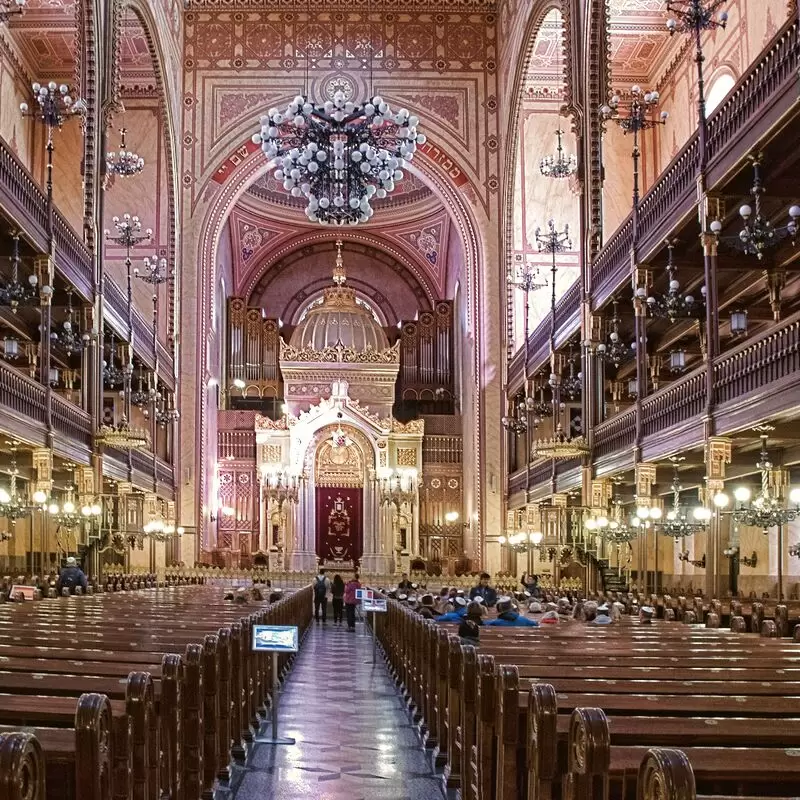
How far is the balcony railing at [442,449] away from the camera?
1560 inches

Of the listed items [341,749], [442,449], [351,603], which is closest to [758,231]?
[341,749]

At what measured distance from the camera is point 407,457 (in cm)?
3928

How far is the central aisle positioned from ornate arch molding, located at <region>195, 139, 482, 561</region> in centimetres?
1921

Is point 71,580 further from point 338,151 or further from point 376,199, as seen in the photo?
point 376,199

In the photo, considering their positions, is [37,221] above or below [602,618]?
above

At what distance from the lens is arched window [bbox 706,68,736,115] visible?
2627 centimetres

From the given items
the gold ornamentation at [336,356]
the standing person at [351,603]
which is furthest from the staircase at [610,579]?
the gold ornamentation at [336,356]

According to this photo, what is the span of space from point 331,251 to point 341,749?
38066 mm

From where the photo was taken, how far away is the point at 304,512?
1528 inches

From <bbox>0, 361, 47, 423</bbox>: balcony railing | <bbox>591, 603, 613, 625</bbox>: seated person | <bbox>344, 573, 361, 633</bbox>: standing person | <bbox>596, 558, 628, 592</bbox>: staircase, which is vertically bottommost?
<bbox>344, 573, 361, 633</bbox>: standing person

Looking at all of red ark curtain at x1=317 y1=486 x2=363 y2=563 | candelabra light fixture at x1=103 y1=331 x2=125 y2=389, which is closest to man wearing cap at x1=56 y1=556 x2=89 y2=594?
candelabra light fixture at x1=103 y1=331 x2=125 y2=389

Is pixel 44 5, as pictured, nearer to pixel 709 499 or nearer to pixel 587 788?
pixel 709 499

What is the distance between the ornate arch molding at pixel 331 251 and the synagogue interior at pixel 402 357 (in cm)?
14

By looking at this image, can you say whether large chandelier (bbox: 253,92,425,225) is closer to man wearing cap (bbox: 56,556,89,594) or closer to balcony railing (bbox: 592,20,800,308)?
balcony railing (bbox: 592,20,800,308)
